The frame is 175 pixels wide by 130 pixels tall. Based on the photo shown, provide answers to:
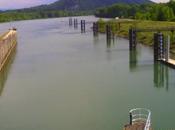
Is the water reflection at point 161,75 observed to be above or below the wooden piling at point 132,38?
below

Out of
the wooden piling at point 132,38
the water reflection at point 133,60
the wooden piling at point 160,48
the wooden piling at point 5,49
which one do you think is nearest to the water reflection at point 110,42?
the wooden piling at point 132,38

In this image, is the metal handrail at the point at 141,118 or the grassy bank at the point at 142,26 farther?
the grassy bank at the point at 142,26

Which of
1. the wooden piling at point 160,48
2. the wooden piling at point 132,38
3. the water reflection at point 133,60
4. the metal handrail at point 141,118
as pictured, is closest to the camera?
the metal handrail at point 141,118

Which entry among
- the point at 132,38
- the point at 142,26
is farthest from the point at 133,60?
the point at 142,26

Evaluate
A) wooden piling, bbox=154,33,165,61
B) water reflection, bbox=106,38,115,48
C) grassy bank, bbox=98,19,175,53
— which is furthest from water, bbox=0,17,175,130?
water reflection, bbox=106,38,115,48

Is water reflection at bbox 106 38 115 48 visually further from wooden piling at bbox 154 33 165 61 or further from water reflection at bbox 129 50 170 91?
wooden piling at bbox 154 33 165 61

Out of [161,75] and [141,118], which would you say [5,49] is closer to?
Result: [161,75]

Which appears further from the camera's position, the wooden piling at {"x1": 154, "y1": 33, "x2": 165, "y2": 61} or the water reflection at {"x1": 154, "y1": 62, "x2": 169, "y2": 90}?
the wooden piling at {"x1": 154, "y1": 33, "x2": 165, "y2": 61}

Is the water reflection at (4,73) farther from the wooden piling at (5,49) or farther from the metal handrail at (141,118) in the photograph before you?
the metal handrail at (141,118)
